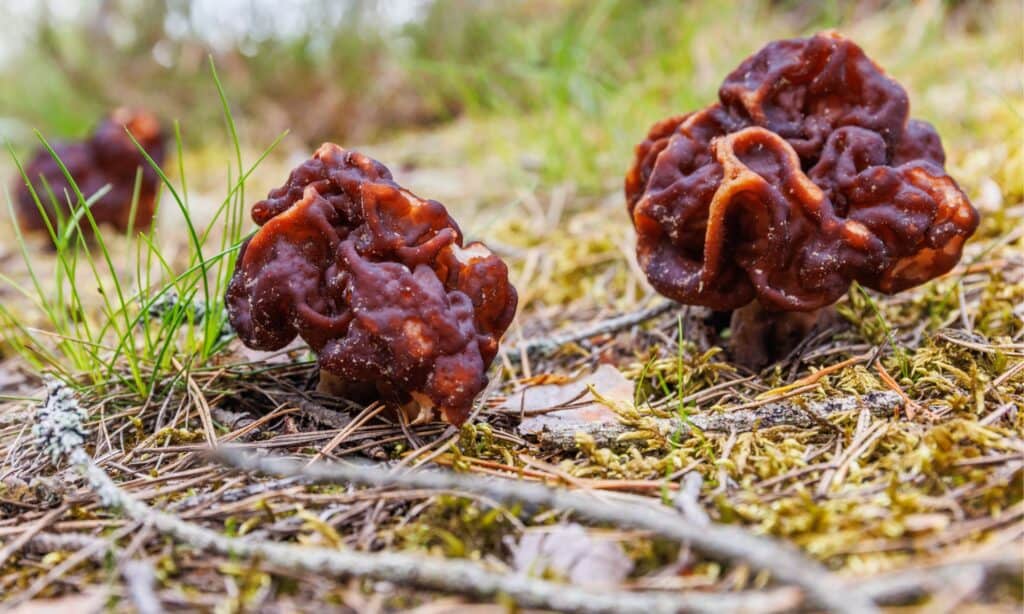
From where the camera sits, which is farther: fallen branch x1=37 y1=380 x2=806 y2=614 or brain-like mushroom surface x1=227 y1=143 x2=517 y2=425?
brain-like mushroom surface x1=227 y1=143 x2=517 y2=425

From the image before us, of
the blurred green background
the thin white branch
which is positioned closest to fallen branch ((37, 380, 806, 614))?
the thin white branch

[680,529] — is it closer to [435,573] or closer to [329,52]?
[435,573]

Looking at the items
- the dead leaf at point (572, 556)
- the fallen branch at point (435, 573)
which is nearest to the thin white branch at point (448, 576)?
the fallen branch at point (435, 573)

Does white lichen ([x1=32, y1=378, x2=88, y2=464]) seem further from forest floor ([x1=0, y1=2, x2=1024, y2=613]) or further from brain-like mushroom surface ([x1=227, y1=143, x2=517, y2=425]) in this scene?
brain-like mushroom surface ([x1=227, y1=143, x2=517, y2=425])

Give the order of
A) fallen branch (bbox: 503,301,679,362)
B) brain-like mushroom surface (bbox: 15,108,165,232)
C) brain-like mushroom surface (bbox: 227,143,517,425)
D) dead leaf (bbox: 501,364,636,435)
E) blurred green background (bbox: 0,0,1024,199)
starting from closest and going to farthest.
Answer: brain-like mushroom surface (bbox: 227,143,517,425), dead leaf (bbox: 501,364,636,435), fallen branch (bbox: 503,301,679,362), brain-like mushroom surface (bbox: 15,108,165,232), blurred green background (bbox: 0,0,1024,199)

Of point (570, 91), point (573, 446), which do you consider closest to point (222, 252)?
point (573, 446)

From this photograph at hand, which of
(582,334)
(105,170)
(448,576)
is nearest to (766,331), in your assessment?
(582,334)

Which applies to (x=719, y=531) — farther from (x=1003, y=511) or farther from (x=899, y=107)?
(x=899, y=107)
